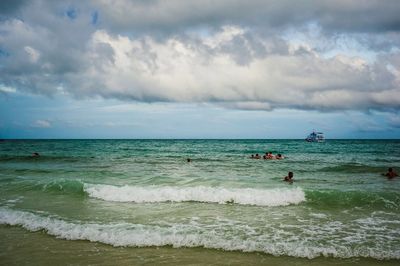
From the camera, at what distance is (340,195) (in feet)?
44.0

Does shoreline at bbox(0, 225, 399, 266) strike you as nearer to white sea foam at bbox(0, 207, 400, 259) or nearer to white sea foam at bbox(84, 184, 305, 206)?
white sea foam at bbox(0, 207, 400, 259)

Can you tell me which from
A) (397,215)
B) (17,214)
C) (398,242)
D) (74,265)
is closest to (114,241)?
(74,265)

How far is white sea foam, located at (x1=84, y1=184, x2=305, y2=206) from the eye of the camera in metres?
13.1

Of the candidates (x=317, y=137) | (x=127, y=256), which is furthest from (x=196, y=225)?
(x=317, y=137)

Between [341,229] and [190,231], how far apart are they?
4.67m

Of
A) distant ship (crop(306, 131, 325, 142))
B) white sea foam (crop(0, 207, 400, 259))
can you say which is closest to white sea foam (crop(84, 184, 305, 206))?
white sea foam (crop(0, 207, 400, 259))

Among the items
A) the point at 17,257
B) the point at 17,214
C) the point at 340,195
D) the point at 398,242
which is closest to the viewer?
the point at 17,257

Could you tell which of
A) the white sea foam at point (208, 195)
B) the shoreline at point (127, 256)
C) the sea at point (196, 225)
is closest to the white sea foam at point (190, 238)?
the sea at point (196, 225)

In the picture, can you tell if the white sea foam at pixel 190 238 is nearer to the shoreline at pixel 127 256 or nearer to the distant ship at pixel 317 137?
the shoreline at pixel 127 256

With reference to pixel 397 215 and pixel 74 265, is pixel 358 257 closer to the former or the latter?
pixel 397 215

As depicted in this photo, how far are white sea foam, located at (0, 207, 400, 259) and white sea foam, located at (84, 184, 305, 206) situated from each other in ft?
12.6

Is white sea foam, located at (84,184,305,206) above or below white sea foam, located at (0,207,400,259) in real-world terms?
above

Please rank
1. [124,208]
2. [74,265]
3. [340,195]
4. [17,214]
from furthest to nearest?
[340,195] → [124,208] → [17,214] → [74,265]

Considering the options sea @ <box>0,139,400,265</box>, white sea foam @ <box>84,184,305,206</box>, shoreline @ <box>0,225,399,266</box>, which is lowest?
shoreline @ <box>0,225,399,266</box>
